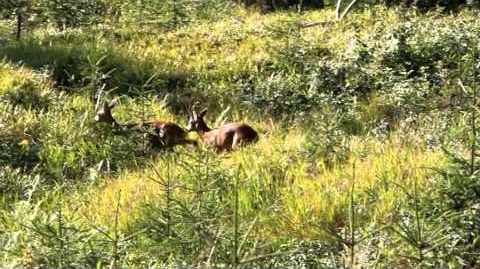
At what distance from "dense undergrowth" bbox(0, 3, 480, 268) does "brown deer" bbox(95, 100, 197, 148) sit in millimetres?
113

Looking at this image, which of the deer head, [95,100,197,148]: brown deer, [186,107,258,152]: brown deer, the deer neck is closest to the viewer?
[186,107,258,152]: brown deer

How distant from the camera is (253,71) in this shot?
1034 cm

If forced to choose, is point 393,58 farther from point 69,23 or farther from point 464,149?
point 69,23

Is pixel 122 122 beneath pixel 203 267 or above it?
beneath

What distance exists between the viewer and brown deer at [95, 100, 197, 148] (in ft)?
24.9

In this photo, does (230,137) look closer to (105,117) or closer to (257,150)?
(257,150)

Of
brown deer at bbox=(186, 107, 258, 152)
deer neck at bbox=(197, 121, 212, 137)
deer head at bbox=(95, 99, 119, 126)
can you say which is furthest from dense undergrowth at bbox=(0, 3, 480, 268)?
deer neck at bbox=(197, 121, 212, 137)

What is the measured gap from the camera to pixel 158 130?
303 inches

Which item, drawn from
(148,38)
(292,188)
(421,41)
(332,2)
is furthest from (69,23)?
(292,188)

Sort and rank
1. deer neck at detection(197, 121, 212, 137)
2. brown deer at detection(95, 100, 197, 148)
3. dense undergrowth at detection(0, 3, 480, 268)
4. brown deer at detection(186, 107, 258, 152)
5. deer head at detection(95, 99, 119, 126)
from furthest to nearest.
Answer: deer neck at detection(197, 121, 212, 137) < deer head at detection(95, 99, 119, 126) < brown deer at detection(95, 100, 197, 148) < brown deer at detection(186, 107, 258, 152) < dense undergrowth at detection(0, 3, 480, 268)

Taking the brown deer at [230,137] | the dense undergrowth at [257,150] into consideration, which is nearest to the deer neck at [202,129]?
the brown deer at [230,137]

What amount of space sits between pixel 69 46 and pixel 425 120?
235 inches

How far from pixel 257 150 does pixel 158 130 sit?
4.14 feet

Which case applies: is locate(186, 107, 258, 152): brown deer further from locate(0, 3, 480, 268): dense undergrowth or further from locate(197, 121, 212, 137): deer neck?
locate(0, 3, 480, 268): dense undergrowth
